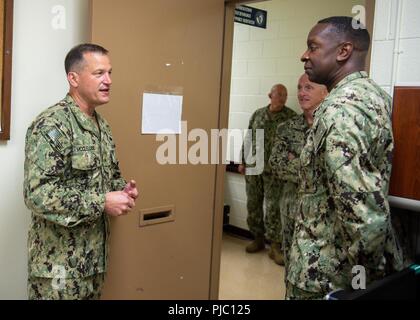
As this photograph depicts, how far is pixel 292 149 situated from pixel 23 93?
5.44ft

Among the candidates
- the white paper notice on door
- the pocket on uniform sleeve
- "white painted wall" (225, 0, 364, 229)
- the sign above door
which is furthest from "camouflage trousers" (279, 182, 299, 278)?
"white painted wall" (225, 0, 364, 229)

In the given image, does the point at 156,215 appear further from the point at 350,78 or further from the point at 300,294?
the point at 350,78

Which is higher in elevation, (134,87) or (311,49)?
(311,49)

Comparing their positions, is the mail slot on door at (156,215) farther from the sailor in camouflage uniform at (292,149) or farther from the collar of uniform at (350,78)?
the collar of uniform at (350,78)

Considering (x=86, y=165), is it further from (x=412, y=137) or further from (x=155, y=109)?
(x=412, y=137)

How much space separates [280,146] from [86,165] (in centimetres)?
153

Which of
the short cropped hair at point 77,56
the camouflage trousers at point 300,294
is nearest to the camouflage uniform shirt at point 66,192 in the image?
the short cropped hair at point 77,56

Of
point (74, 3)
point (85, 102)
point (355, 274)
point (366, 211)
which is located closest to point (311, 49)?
point (366, 211)

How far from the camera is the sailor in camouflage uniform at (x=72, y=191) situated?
1508mm

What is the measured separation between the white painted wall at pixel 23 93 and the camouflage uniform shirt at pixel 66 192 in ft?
0.88

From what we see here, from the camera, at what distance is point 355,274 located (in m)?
→ 1.33

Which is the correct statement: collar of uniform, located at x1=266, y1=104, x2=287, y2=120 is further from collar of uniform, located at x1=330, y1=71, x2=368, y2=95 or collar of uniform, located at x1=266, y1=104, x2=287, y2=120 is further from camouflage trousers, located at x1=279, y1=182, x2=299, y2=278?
collar of uniform, located at x1=330, y1=71, x2=368, y2=95

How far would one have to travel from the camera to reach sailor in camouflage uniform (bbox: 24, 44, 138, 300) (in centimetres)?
151

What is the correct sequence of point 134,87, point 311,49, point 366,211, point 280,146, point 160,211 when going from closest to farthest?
point 366,211 → point 311,49 → point 134,87 → point 160,211 → point 280,146
